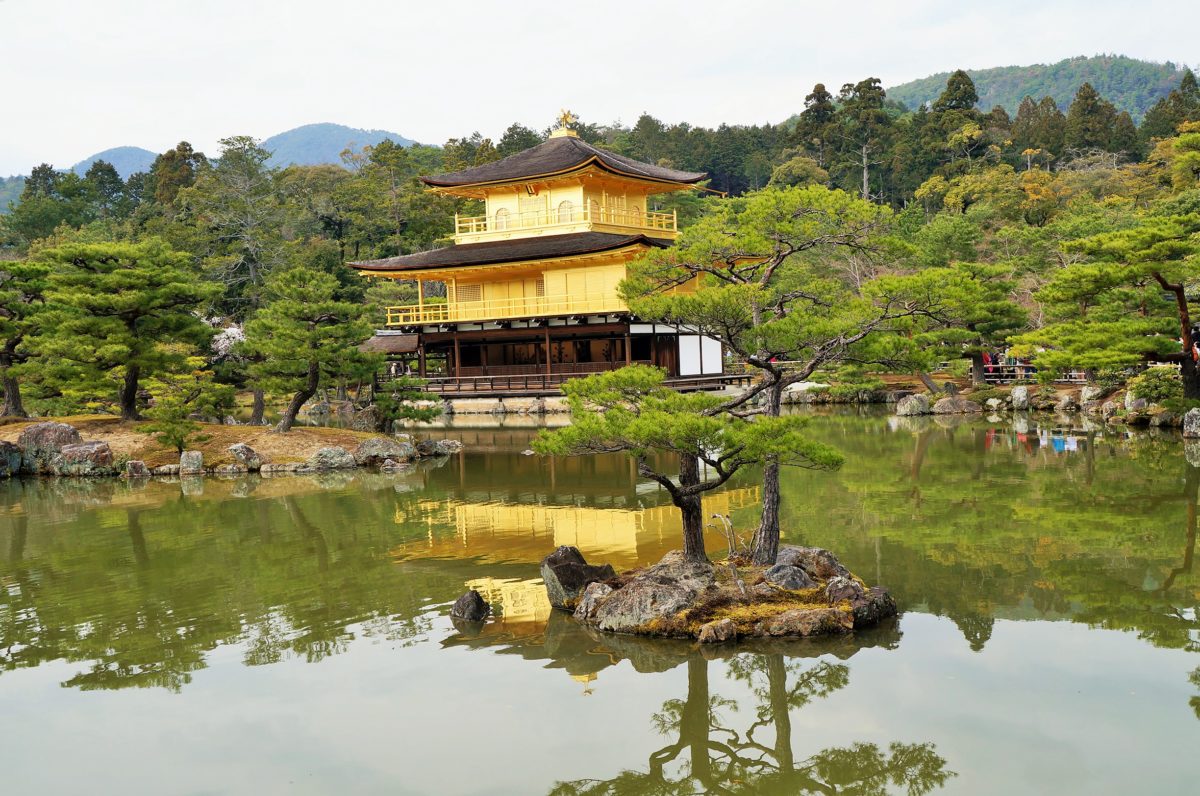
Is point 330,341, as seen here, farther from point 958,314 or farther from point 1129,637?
point 1129,637

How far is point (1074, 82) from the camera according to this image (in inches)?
4705

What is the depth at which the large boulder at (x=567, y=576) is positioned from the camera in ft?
29.8

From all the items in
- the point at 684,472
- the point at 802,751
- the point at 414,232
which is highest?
the point at 414,232

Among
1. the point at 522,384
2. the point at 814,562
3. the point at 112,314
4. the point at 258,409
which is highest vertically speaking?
the point at 112,314

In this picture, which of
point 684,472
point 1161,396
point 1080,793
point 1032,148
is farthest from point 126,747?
point 1032,148

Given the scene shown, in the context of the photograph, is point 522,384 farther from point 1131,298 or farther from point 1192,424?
point 1192,424

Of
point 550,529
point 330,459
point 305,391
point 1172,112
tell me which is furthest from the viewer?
point 1172,112

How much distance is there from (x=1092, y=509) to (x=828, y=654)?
23.8 feet

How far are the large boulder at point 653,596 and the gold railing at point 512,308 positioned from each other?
72.0 feet

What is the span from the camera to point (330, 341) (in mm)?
20609

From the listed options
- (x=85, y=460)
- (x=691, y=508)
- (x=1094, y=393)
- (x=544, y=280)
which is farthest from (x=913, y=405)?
(x=85, y=460)

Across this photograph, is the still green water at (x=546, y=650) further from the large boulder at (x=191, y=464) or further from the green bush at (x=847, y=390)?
the green bush at (x=847, y=390)

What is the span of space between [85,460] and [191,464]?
2.36 m

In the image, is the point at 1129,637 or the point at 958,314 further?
the point at 958,314
